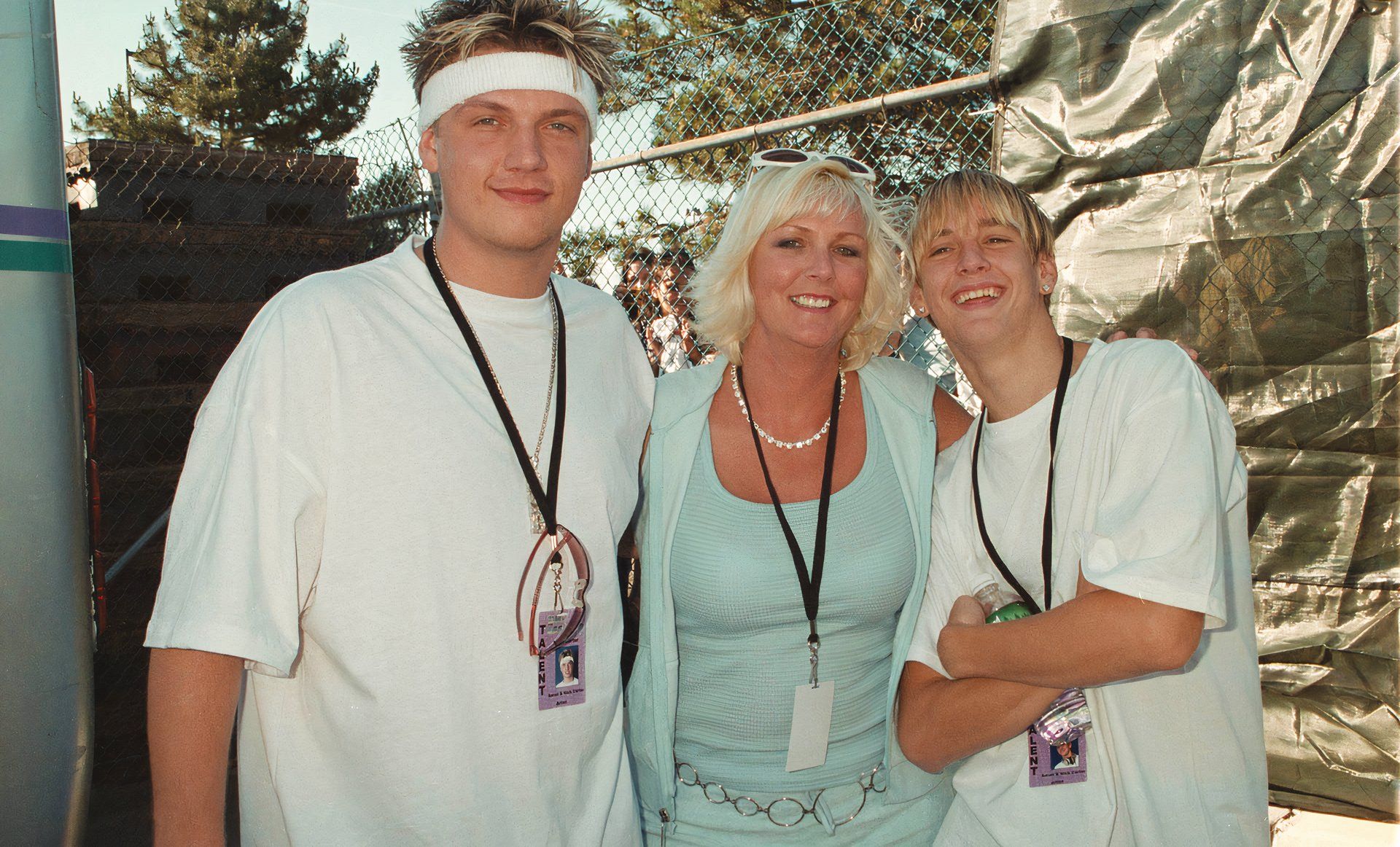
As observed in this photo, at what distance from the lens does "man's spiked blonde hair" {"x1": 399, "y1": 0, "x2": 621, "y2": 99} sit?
1797 mm

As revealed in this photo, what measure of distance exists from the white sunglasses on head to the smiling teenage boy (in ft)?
1.37

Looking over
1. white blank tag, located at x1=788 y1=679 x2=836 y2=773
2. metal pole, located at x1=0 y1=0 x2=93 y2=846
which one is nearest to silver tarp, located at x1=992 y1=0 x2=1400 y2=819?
white blank tag, located at x1=788 y1=679 x2=836 y2=773

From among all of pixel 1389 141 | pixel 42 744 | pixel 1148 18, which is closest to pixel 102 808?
pixel 42 744

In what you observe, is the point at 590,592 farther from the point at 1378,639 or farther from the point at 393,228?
the point at 393,228

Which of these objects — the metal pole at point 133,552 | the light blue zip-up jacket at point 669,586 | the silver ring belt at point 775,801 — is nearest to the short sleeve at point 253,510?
the light blue zip-up jacket at point 669,586

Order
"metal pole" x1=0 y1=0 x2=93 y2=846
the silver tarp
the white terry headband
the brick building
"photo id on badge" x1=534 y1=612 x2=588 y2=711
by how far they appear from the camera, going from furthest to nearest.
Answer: the brick building
the silver tarp
"metal pole" x1=0 y1=0 x2=93 y2=846
the white terry headband
"photo id on badge" x1=534 y1=612 x2=588 y2=711

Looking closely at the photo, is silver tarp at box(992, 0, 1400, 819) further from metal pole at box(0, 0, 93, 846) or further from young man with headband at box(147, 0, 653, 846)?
metal pole at box(0, 0, 93, 846)

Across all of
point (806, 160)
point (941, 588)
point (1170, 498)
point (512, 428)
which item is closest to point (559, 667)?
point (512, 428)

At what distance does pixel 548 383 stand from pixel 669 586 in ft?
2.04

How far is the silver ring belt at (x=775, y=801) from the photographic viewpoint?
208cm

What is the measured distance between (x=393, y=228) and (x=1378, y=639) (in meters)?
6.28

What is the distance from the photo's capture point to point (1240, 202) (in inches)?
129

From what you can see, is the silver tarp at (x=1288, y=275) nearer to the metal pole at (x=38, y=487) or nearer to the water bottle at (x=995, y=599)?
the water bottle at (x=995, y=599)

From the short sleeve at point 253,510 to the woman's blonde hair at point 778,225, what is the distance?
1290 mm
